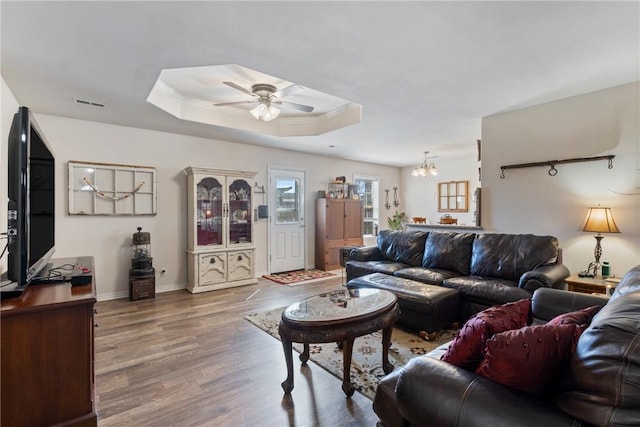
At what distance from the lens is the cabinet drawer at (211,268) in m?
4.68

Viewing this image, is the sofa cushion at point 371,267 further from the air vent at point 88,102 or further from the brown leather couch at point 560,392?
the air vent at point 88,102

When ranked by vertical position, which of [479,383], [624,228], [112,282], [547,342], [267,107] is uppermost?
[267,107]

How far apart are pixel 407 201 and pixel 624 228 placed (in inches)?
207

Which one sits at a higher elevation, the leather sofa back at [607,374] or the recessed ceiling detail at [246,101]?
the recessed ceiling detail at [246,101]

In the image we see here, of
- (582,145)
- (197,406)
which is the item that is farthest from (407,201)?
(197,406)

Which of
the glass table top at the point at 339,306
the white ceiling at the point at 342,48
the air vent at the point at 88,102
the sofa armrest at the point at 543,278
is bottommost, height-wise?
the glass table top at the point at 339,306

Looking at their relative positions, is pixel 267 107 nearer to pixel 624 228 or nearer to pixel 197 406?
pixel 197 406

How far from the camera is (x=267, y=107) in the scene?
3.46m

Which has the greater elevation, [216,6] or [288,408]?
[216,6]

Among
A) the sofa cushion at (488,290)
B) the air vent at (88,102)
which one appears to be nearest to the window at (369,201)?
the sofa cushion at (488,290)

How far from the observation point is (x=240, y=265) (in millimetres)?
5082

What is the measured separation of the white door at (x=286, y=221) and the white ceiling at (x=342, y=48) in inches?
108

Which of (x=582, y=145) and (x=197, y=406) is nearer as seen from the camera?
(x=197, y=406)

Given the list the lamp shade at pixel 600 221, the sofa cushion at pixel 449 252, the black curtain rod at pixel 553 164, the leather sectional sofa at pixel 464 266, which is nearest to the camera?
the leather sectional sofa at pixel 464 266
